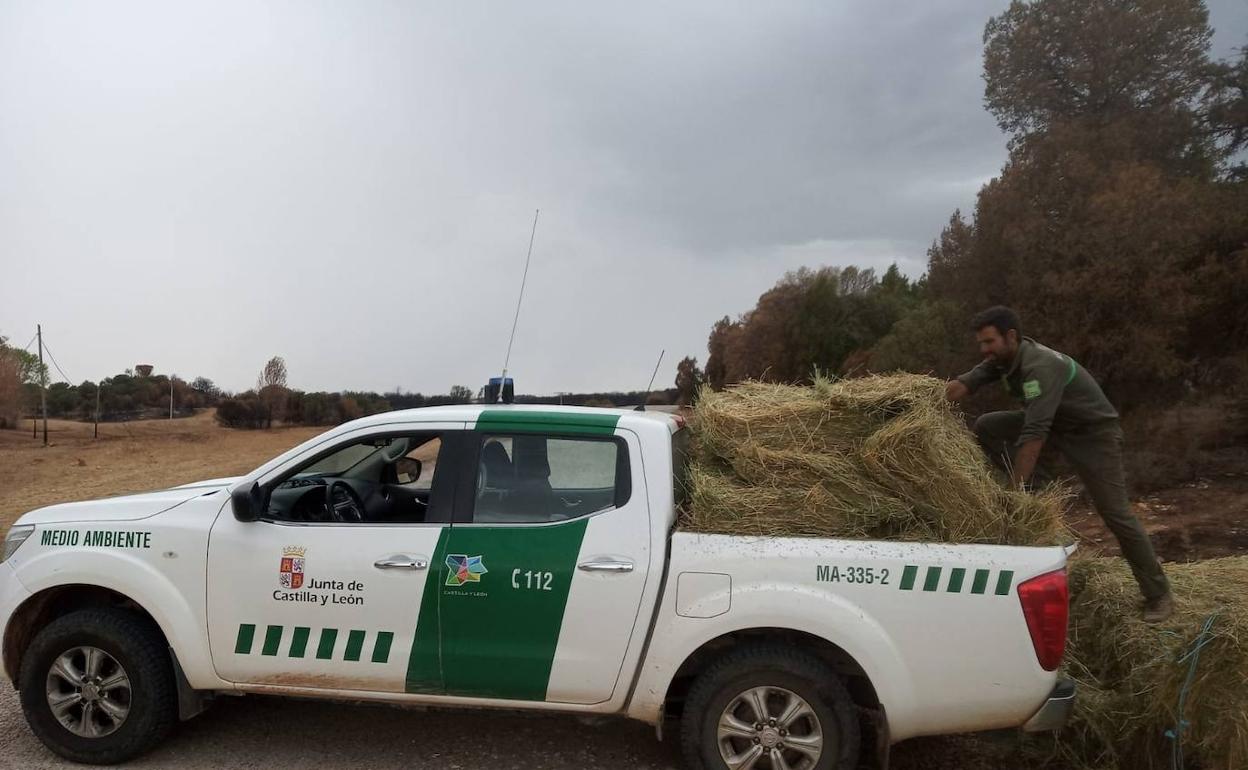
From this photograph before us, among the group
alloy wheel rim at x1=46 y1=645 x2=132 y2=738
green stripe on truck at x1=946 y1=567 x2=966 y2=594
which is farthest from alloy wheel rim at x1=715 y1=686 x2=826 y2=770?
alloy wheel rim at x1=46 y1=645 x2=132 y2=738

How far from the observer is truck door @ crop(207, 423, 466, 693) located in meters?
3.72

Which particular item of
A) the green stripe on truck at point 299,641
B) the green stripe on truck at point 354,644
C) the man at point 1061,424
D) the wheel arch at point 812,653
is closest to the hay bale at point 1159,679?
the man at point 1061,424

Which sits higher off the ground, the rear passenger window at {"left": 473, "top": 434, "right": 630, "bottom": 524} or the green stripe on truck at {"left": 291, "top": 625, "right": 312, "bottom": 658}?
the rear passenger window at {"left": 473, "top": 434, "right": 630, "bottom": 524}

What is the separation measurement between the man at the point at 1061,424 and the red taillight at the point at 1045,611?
98cm


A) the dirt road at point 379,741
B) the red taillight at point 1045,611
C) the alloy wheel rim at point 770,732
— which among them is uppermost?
the red taillight at point 1045,611

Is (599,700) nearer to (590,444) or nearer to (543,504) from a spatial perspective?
(543,504)

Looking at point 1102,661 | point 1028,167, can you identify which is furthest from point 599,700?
point 1028,167

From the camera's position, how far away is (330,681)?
3793mm

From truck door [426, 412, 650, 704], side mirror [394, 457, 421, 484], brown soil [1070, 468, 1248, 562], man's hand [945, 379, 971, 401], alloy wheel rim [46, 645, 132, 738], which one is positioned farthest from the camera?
brown soil [1070, 468, 1248, 562]

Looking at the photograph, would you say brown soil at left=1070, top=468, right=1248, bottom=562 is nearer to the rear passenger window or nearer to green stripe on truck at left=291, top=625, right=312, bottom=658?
the rear passenger window

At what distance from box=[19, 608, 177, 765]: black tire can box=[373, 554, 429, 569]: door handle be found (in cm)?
129

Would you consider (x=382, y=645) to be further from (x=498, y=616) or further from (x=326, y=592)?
(x=498, y=616)

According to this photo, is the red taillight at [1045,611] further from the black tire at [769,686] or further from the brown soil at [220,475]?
the black tire at [769,686]

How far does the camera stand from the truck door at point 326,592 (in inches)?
147
